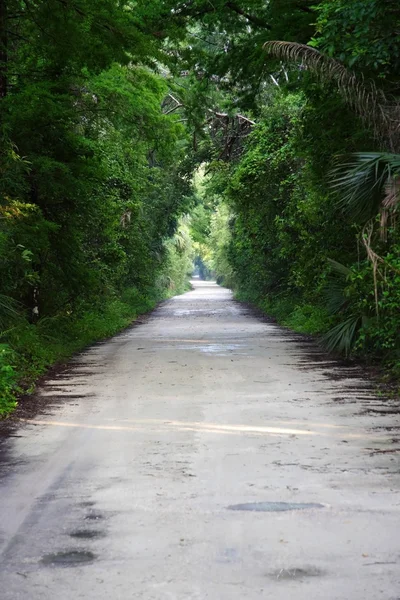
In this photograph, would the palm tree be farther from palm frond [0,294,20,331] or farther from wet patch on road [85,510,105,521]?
wet patch on road [85,510,105,521]

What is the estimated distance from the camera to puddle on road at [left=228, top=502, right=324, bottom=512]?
634 centimetres

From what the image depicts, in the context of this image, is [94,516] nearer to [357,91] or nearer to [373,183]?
[373,183]

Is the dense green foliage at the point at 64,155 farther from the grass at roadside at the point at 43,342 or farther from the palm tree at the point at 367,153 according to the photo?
the palm tree at the point at 367,153

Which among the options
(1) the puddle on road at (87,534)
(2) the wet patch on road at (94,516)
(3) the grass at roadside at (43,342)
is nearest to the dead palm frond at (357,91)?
(3) the grass at roadside at (43,342)

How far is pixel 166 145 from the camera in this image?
72.2 ft

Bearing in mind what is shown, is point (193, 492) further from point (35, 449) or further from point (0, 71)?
point (0, 71)

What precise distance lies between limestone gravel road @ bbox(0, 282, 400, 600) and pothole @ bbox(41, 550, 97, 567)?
0.02 metres

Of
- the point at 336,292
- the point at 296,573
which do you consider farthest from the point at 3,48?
the point at 296,573

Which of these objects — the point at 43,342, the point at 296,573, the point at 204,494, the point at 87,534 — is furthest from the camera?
the point at 43,342

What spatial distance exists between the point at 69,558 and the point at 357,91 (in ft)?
31.2

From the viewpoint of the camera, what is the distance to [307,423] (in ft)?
32.2

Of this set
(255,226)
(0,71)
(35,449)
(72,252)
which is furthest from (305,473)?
(255,226)

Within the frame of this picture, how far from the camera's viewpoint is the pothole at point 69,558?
17.2 ft

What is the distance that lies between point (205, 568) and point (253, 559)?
1.10 feet
